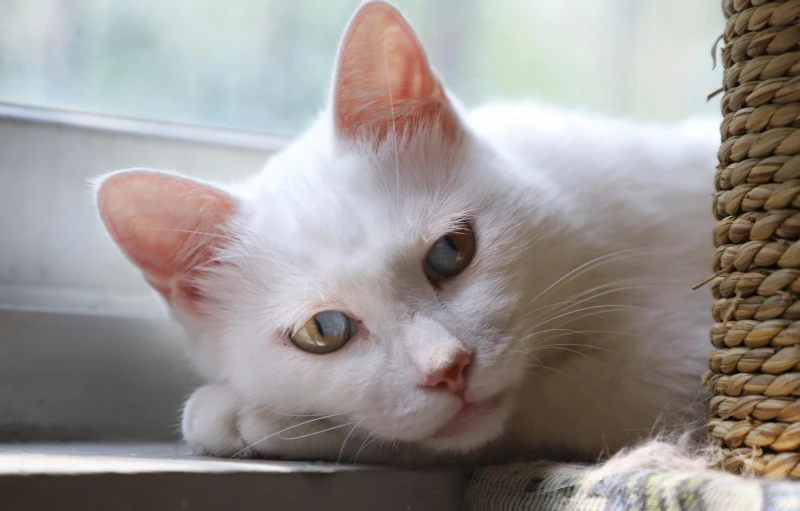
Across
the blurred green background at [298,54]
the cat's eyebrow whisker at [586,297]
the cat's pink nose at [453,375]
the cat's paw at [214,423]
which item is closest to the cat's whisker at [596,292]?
the cat's eyebrow whisker at [586,297]

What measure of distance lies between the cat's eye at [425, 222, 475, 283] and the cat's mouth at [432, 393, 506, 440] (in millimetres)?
208

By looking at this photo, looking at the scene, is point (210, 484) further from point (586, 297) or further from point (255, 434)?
point (586, 297)

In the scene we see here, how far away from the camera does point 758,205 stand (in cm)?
87

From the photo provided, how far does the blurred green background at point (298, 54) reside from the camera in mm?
1574

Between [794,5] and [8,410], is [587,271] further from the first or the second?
[8,410]

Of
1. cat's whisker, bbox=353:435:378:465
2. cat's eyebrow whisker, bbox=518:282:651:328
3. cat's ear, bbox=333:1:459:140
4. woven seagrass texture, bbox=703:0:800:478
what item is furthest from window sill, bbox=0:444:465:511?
cat's ear, bbox=333:1:459:140

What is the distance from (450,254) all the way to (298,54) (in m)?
0.93

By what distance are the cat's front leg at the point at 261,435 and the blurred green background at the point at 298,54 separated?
0.77 m

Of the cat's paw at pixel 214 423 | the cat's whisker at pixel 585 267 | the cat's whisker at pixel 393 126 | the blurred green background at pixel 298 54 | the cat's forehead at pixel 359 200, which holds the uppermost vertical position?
the blurred green background at pixel 298 54

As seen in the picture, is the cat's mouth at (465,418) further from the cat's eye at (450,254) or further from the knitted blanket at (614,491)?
the cat's eye at (450,254)

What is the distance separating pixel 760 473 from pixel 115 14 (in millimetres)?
1551

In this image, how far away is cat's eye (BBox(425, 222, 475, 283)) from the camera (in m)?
1.17

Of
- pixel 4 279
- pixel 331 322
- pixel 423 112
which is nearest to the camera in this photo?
pixel 331 322

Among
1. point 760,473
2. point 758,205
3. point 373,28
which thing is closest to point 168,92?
point 373,28
